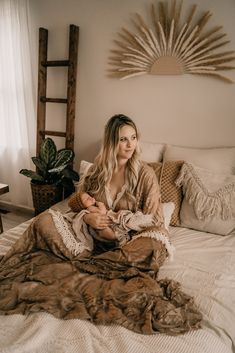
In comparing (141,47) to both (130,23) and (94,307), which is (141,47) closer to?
(130,23)

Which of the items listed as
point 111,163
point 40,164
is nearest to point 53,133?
point 40,164

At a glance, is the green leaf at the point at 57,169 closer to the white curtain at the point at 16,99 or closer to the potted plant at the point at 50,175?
the potted plant at the point at 50,175

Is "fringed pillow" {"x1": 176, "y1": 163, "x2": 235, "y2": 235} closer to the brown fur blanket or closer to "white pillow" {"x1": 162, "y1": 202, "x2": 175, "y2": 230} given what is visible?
"white pillow" {"x1": 162, "y1": 202, "x2": 175, "y2": 230}

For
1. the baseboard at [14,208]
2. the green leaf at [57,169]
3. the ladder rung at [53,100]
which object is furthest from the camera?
the baseboard at [14,208]

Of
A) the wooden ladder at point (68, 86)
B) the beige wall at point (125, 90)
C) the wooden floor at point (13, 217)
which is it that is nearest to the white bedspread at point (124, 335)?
the beige wall at point (125, 90)

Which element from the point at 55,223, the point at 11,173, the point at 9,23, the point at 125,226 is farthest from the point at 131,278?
the point at 9,23

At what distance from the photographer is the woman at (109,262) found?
1.09 metres

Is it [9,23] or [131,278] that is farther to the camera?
[9,23]

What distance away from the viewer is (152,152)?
2273 mm

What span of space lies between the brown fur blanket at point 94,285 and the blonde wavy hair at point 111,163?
0.34 m

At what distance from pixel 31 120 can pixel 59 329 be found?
2326mm

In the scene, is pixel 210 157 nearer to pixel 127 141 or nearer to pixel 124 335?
pixel 127 141

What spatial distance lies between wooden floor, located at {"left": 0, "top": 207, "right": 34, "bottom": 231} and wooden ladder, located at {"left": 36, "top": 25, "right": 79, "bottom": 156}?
30.9 inches

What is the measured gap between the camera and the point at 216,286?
1328mm
